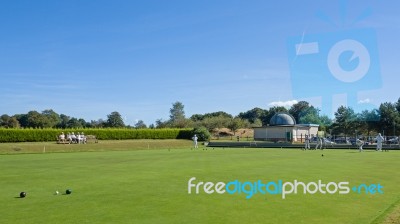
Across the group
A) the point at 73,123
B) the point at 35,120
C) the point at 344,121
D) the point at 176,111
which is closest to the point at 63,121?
the point at 73,123

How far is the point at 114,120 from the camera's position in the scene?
124000 mm

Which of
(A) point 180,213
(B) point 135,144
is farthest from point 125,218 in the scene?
(B) point 135,144

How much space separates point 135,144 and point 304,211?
47370 millimetres

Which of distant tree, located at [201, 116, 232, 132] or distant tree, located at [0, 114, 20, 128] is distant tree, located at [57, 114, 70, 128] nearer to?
distant tree, located at [0, 114, 20, 128]

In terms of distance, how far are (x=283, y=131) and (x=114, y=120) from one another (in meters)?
60.9

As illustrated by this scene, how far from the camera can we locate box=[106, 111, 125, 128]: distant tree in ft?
406

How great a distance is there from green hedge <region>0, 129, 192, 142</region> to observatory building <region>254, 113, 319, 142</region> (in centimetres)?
1579

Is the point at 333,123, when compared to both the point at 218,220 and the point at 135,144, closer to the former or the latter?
the point at 135,144

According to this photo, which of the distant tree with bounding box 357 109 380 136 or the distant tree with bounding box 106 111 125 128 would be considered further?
the distant tree with bounding box 106 111 125 128

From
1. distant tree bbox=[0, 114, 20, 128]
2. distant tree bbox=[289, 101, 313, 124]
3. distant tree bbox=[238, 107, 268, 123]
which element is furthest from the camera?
distant tree bbox=[238, 107, 268, 123]

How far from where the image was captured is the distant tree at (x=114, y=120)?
124 meters

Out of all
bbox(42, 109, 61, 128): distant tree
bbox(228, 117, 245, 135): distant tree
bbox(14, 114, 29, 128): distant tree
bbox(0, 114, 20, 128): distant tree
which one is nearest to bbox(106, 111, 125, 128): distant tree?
bbox(42, 109, 61, 128): distant tree

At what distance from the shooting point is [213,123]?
111 meters

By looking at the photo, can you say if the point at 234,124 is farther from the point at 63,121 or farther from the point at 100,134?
the point at 63,121
